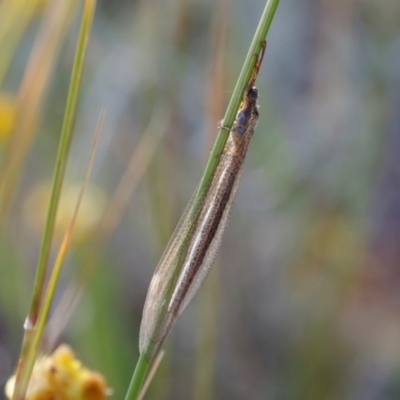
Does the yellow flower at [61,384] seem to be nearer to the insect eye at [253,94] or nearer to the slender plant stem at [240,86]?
the slender plant stem at [240,86]

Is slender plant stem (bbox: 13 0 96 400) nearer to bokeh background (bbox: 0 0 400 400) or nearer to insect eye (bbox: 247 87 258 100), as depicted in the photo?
insect eye (bbox: 247 87 258 100)

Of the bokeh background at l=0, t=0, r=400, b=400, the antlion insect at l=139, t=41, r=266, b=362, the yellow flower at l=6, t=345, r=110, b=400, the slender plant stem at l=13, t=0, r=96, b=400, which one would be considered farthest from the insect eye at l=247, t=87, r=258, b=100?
the yellow flower at l=6, t=345, r=110, b=400

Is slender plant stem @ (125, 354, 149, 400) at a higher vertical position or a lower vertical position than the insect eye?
lower

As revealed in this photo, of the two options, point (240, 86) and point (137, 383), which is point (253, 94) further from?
point (137, 383)

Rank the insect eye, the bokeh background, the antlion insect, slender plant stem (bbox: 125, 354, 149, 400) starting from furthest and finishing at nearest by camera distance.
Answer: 1. the bokeh background
2. the insect eye
3. the antlion insect
4. slender plant stem (bbox: 125, 354, 149, 400)

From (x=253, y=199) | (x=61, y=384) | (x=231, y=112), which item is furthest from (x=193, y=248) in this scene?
(x=253, y=199)

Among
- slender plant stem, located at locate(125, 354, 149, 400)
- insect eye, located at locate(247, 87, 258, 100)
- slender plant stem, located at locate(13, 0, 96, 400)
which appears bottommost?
slender plant stem, located at locate(125, 354, 149, 400)

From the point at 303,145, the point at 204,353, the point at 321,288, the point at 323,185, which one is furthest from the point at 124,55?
the point at 204,353

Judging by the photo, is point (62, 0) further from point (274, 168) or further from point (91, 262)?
point (274, 168)
